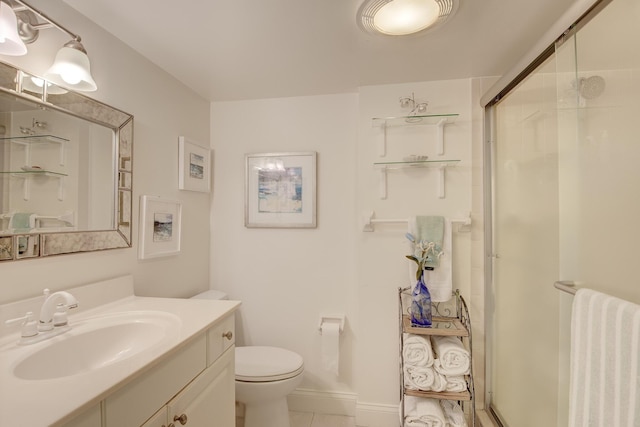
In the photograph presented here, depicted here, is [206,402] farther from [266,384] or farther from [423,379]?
[423,379]

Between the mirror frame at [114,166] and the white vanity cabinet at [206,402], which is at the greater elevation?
the mirror frame at [114,166]

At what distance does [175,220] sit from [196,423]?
110 cm

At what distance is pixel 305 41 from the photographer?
1419mm

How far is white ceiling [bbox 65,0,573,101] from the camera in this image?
1.19 m

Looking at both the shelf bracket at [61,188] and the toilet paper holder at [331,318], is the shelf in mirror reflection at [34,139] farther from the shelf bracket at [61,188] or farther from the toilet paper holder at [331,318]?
the toilet paper holder at [331,318]

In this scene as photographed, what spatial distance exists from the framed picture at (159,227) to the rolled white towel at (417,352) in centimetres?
142

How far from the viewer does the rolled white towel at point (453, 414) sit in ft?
4.88

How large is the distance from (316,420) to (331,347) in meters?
0.49

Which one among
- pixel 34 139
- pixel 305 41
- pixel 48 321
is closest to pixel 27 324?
pixel 48 321

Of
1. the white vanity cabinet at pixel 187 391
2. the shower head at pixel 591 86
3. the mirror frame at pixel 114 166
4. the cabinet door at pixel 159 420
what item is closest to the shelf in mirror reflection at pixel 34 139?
the mirror frame at pixel 114 166

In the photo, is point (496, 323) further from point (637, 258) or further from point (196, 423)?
point (196, 423)

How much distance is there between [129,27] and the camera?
1.31m

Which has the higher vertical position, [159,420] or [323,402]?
[159,420]

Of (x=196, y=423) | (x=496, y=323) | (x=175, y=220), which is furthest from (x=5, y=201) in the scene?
(x=496, y=323)
